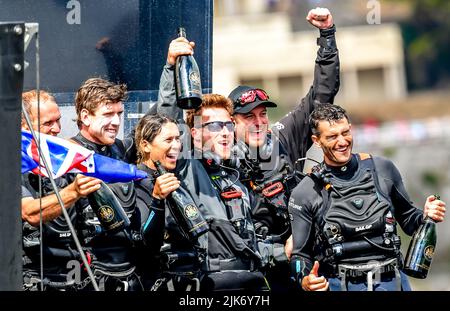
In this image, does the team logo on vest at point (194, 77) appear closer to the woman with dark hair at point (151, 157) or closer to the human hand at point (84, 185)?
the woman with dark hair at point (151, 157)

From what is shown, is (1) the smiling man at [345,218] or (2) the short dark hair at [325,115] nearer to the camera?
(1) the smiling man at [345,218]

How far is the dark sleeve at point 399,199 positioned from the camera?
12352 mm

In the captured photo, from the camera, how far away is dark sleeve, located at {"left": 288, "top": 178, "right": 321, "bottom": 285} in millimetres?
12125

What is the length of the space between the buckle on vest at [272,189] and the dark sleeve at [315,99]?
0.59m

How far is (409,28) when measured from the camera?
9550 cm

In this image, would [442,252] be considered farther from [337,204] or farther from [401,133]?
[337,204]

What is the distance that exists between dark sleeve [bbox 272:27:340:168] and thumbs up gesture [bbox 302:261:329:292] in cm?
171

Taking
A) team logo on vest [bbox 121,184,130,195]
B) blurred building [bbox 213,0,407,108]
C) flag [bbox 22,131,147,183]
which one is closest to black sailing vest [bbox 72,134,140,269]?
team logo on vest [bbox 121,184,130,195]

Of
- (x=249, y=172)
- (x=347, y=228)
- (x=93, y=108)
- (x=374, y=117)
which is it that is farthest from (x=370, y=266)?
(x=374, y=117)

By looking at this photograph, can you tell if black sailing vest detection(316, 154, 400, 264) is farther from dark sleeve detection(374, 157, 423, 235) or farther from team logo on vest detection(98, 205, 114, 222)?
team logo on vest detection(98, 205, 114, 222)

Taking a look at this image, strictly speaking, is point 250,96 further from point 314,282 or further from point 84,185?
point 84,185

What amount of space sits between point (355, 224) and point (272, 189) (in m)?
0.99

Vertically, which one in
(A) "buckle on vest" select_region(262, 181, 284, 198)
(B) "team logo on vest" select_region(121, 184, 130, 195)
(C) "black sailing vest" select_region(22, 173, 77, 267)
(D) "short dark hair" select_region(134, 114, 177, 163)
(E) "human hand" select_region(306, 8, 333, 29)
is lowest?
(C) "black sailing vest" select_region(22, 173, 77, 267)

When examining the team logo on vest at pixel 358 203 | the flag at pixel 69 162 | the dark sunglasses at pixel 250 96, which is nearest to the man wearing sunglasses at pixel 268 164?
the dark sunglasses at pixel 250 96
